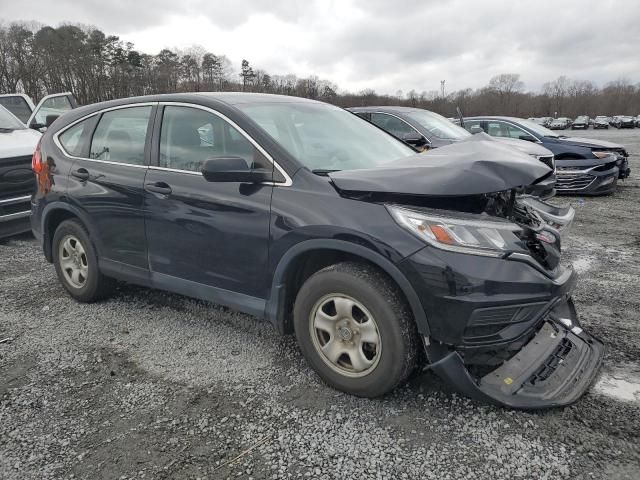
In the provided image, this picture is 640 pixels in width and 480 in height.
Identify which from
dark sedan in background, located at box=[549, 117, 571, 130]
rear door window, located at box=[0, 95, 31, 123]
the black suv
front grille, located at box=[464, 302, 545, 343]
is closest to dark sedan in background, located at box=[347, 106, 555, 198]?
the black suv

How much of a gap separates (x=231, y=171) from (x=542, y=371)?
210cm

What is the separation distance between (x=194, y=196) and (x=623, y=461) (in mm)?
2764

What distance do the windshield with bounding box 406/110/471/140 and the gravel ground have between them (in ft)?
15.4

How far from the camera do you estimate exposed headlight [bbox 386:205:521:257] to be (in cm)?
230

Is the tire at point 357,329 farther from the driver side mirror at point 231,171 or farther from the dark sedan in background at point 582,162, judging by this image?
the dark sedan in background at point 582,162

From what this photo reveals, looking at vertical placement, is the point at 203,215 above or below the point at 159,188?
below

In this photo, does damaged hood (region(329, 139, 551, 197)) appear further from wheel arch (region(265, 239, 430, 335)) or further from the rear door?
the rear door

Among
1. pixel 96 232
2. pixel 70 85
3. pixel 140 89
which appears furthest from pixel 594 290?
pixel 70 85

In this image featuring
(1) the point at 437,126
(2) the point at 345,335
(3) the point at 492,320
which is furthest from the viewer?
(1) the point at 437,126

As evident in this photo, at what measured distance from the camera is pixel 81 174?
12.6 feet

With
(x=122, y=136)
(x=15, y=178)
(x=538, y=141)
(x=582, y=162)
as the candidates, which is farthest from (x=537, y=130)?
(x=15, y=178)

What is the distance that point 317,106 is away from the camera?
381cm

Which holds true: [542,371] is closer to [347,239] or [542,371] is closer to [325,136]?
[347,239]

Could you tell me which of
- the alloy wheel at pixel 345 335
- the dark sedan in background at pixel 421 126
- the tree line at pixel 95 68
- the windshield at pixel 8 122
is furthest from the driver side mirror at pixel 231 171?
the tree line at pixel 95 68
